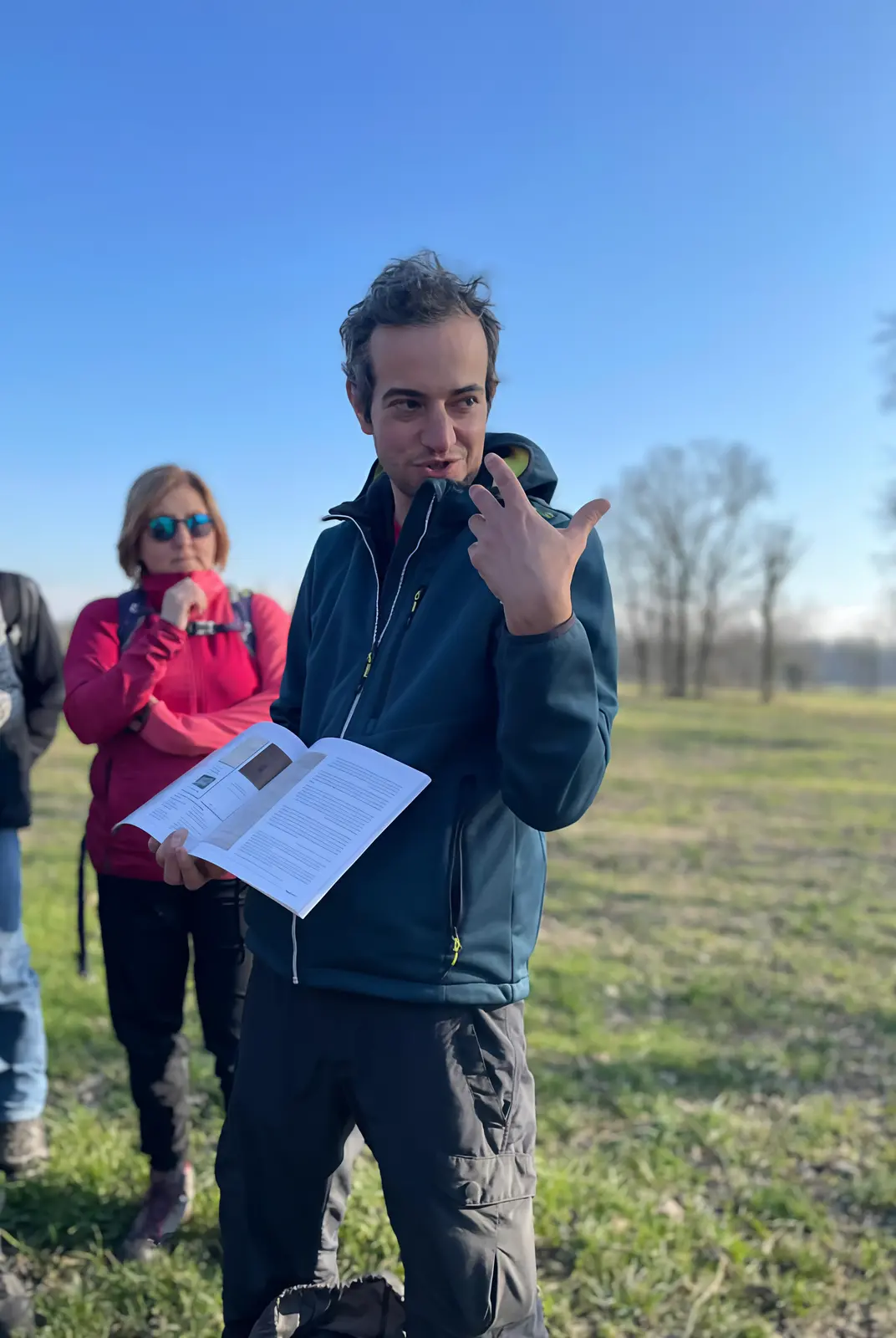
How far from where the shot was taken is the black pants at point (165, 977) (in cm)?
272

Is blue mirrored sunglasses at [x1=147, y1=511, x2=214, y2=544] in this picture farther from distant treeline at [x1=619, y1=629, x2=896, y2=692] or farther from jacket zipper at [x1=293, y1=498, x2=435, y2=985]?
distant treeline at [x1=619, y1=629, x2=896, y2=692]

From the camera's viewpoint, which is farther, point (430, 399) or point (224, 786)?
point (224, 786)

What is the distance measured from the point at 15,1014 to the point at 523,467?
2.57 m

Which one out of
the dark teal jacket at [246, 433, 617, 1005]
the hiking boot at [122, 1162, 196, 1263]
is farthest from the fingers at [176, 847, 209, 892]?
the hiking boot at [122, 1162, 196, 1263]

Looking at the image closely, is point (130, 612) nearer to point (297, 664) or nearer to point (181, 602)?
point (181, 602)

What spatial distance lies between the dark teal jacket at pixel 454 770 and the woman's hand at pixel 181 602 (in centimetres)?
99

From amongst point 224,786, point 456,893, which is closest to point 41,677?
point 224,786

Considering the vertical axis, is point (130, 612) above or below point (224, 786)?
above

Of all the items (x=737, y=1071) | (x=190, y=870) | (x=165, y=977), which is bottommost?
(x=737, y=1071)

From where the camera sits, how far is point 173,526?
2.84 meters

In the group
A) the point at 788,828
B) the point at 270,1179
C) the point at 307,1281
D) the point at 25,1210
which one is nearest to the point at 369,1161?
the point at 25,1210

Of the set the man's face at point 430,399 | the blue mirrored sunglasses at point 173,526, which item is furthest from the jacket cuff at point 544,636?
the blue mirrored sunglasses at point 173,526

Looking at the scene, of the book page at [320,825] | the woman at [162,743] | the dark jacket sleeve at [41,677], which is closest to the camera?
the book page at [320,825]

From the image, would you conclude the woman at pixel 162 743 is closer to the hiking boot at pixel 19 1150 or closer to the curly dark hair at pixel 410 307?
the hiking boot at pixel 19 1150
